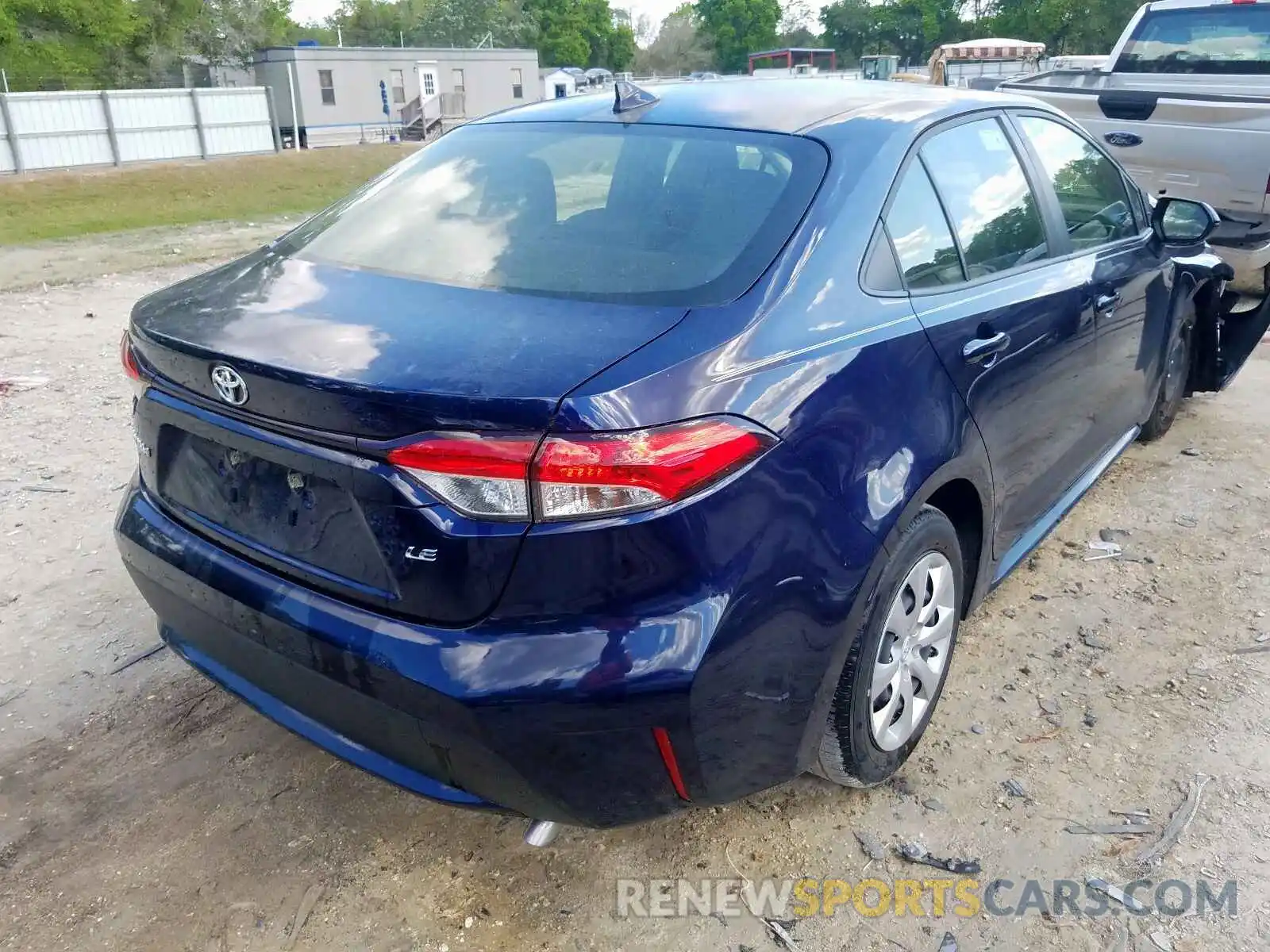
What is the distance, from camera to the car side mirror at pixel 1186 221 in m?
4.16

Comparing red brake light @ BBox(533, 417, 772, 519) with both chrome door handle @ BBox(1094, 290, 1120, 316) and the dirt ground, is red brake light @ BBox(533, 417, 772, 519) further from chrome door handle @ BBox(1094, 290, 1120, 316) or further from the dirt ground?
chrome door handle @ BBox(1094, 290, 1120, 316)

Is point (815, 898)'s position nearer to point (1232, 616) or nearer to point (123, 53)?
point (1232, 616)

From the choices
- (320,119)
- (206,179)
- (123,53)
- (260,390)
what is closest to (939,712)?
(260,390)

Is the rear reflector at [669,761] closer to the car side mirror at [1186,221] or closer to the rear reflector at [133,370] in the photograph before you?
the rear reflector at [133,370]

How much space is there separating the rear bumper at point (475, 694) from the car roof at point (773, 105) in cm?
147

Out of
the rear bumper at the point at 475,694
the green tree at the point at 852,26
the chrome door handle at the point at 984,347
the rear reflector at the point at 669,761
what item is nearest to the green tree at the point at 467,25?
the green tree at the point at 852,26

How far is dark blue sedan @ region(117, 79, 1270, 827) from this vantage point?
184 centimetres

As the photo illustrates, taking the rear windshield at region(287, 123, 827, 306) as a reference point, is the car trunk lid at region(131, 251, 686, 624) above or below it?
below

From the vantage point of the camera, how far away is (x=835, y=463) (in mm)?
2096

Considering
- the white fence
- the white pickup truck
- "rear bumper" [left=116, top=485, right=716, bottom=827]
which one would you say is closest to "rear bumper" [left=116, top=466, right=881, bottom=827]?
"rear bumper" [left=116, top=485, right=716, bottom=827]

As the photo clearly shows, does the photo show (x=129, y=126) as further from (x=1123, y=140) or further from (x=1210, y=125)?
(x=1210, y=125)

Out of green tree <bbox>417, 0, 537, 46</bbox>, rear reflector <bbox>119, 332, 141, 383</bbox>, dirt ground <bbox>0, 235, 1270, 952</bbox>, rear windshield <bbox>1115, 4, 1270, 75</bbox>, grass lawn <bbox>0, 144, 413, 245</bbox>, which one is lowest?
dirt ground <bbox>0, 235, 1270, 952</bbox>

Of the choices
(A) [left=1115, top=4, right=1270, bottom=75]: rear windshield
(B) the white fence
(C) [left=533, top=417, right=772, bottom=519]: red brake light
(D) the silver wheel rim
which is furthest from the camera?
(B) the white fence

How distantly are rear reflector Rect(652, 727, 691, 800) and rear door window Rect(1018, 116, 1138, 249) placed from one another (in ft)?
7.79
